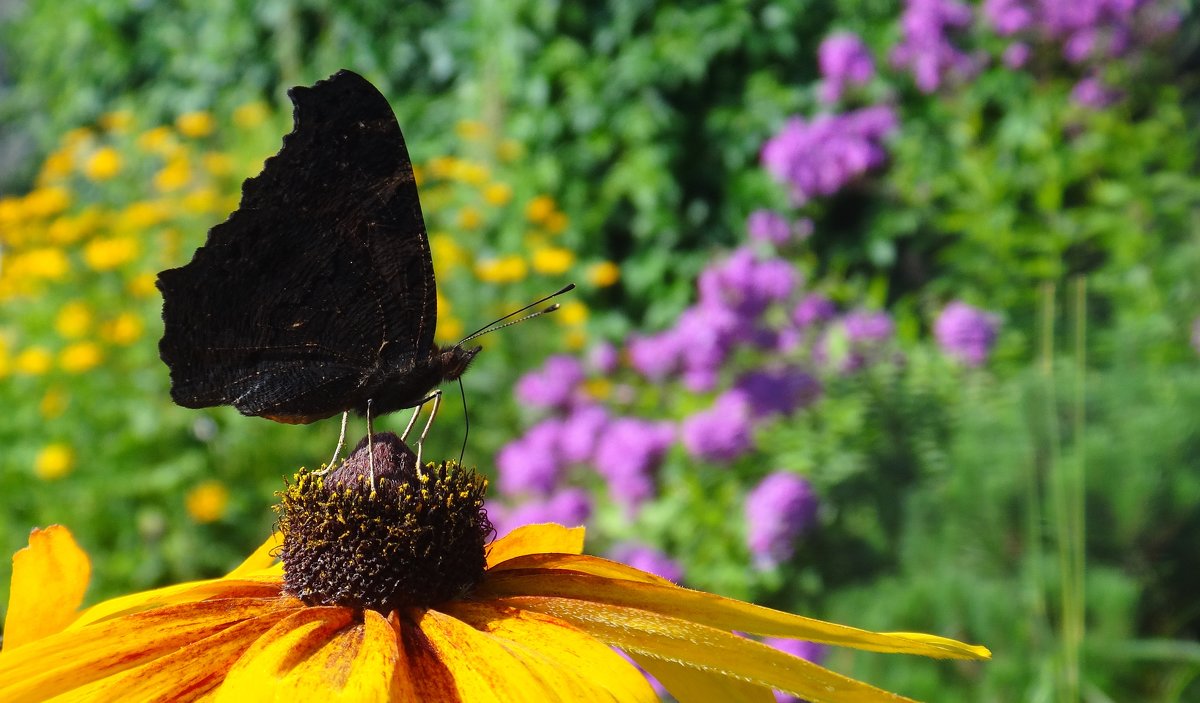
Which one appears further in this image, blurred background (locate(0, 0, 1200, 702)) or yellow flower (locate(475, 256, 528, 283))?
yellow flower (locate(475, 256, 528, 283))

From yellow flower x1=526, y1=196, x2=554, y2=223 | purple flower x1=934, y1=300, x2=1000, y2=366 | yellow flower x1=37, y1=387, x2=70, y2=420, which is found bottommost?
yellow flower x1=37, y1=387, x2=70, y2=420

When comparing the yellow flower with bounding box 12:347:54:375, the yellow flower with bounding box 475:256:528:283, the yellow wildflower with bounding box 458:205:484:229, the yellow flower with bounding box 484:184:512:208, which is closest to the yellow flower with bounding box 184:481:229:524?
the yellow flower with bounding box 12:347:54:375

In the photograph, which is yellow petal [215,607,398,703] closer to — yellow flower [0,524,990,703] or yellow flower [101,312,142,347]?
yellow flower [0,524,990,703]

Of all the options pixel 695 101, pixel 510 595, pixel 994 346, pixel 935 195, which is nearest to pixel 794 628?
pixel 510 595

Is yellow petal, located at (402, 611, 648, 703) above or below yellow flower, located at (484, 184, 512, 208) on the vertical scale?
below

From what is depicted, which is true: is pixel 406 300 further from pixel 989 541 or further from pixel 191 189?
pixel 191 189

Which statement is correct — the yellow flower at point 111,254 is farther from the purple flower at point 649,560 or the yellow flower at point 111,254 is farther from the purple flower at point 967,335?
the purple flower at point 967,335
